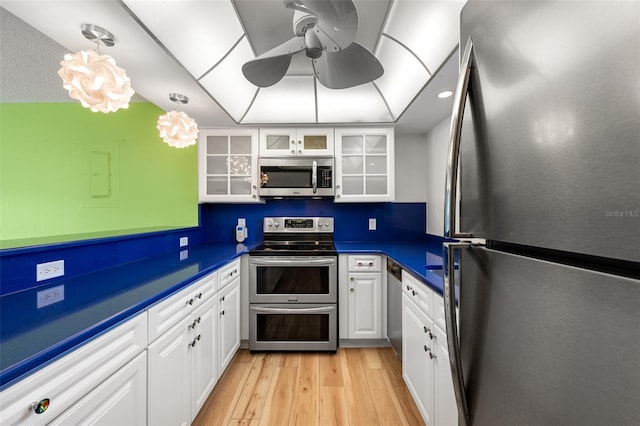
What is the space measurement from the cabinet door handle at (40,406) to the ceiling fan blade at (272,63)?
58.4 inches

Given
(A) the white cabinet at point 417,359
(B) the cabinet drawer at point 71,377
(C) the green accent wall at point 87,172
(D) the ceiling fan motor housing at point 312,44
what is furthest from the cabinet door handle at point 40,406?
(C) the green accent wall at point 87,172

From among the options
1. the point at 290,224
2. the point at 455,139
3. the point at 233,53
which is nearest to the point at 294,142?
the point at 290,224

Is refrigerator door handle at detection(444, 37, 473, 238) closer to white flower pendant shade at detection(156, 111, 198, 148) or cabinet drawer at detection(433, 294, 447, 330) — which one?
cabinet drawer at detection(433, 294, 447, 330)

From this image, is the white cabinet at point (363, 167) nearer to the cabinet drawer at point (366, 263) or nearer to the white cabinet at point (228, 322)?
the cabinet drawer at point (366, 263)

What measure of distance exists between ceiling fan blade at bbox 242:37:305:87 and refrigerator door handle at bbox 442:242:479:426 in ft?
4.16

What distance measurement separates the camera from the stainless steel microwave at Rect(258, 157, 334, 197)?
270 centimetres

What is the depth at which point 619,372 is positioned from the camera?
1.07ft

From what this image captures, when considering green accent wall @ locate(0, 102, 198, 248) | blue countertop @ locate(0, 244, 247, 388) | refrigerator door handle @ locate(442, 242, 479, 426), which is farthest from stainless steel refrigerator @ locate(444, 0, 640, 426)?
green accent wall @ locate(0, 102, 198, 248)

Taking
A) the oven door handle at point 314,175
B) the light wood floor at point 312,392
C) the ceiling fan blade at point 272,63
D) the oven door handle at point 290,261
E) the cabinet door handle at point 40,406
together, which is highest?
the ceiling fan blade at point 272,63

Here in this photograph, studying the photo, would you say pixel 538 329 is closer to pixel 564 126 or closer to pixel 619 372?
pixel 619 372

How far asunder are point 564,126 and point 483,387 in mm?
540

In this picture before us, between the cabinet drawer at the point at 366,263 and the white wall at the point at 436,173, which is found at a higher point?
the white wall at the point at 436,173

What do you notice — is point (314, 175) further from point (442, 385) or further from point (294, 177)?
point (442, 385)

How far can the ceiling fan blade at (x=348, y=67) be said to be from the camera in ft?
4.50
